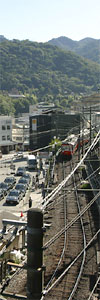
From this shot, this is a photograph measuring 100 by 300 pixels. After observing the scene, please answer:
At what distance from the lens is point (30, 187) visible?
1878 cm

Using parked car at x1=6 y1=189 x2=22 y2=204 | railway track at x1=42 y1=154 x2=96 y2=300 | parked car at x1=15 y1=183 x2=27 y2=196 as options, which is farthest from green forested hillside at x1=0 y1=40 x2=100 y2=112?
railway track at x1=42 y1=154 x2=96 y2=300

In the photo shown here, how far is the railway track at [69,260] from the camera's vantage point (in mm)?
5367

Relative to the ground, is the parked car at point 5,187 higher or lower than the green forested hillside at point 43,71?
lower

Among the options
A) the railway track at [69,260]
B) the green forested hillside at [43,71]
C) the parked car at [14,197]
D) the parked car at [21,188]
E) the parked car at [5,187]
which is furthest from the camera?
the green forested hillside at [43,71]

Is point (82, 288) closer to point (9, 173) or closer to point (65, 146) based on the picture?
point (65, 146)

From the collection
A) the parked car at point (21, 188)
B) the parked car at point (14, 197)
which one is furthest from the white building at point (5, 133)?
the parked car at point (14, 197)

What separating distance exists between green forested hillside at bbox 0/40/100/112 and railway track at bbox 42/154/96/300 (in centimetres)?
11973

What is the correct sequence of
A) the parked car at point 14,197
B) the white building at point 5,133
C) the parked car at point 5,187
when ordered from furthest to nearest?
1. the white building at point 5,133
2. the parked car at point 5,187
3. the parked car at point 14,197

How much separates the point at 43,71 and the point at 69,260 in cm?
14406

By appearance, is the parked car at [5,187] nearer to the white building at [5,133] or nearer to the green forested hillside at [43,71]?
the white building at [5,133]

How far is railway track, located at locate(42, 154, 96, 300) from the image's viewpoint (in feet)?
17.6

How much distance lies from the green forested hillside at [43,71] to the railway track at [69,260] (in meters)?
120

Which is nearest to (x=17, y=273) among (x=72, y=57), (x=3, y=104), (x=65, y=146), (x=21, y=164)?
(x=65, y=146)

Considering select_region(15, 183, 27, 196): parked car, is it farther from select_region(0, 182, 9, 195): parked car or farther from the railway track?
the railway track
